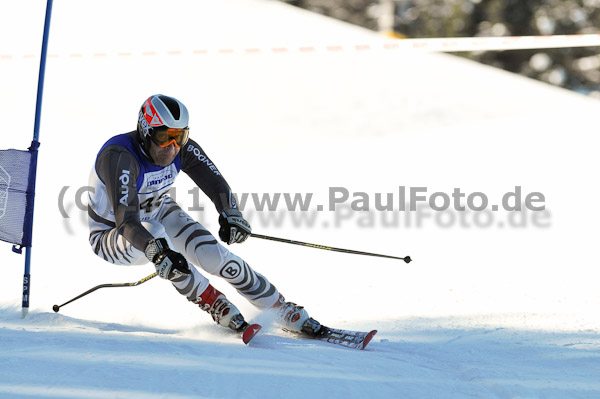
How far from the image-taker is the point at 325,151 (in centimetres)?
1027

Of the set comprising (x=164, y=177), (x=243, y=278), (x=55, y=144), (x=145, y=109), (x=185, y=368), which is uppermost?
(x=55, y=144)

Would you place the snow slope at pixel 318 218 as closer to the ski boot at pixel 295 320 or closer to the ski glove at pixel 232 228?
the ski boot at pixel 295 320

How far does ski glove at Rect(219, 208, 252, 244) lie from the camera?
14.1 ft

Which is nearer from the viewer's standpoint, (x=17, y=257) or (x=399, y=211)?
(x=17, y=257)

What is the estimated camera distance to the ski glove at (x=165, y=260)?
3.75 meters

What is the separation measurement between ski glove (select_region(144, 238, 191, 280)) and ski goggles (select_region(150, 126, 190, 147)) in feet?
2.08

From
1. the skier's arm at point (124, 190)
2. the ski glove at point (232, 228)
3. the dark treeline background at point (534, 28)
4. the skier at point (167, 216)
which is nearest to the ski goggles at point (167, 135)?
the skier at point (167, 216)

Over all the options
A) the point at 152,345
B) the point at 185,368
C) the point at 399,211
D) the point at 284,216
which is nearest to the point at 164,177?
the point at 152,345

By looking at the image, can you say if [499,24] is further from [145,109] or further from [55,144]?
[145,109]

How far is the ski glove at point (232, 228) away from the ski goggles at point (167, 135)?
53 cm

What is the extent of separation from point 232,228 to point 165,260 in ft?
2.07

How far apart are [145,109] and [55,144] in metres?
6.23

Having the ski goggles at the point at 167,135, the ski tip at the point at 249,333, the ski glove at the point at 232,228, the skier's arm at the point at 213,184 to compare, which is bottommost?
the ski tip at the point at 249,333

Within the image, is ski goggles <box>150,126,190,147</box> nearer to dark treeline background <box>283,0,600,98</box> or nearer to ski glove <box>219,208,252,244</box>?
ski glove <box>219,208,252,244</box>
